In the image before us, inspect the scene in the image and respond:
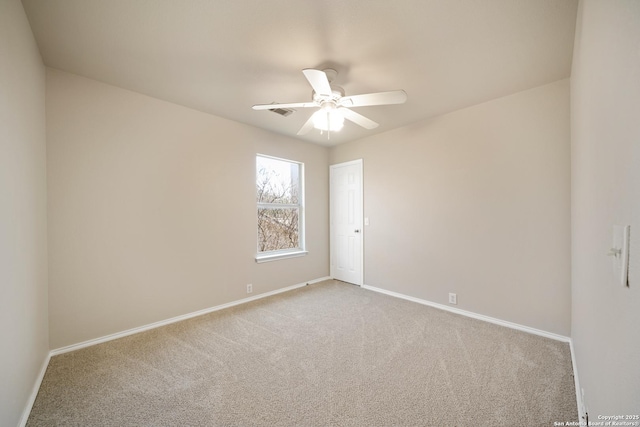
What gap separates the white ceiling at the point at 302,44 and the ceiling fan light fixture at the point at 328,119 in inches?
13.8

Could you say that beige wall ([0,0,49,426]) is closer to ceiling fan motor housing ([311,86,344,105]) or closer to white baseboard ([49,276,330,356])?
white baseboard ([49,276,330,356])

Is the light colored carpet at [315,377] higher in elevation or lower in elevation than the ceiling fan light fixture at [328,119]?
lower

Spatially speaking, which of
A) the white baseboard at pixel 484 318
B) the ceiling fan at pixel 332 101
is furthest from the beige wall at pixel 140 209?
the white baseboard at pixel 484 318

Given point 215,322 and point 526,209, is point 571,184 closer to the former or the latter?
point 526,209

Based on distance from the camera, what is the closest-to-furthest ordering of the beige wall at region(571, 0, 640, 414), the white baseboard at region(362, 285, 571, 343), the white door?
the beige wall at region(571, 0, 640, 414) → the white baseboard at region(362, 285, 571, 343) → the white door

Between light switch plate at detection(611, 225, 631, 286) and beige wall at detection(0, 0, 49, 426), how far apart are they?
256cm

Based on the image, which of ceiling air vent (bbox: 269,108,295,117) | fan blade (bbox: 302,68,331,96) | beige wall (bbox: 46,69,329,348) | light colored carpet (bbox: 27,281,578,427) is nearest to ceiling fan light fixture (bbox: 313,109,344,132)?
fan blade (bbox: 302,68,331,96)

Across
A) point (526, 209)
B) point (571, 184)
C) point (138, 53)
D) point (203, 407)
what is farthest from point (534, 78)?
point (203, 407)

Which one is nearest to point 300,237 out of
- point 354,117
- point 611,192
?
point 354,117

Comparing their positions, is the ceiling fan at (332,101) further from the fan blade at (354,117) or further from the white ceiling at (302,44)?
the white ceiling at (302,44)

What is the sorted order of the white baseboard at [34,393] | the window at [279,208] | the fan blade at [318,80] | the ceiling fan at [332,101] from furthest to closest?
1. the window at [279,208]
2. the ceiling fan at [332,101]
3. the fan blade at [318,80]
4. the white baseboard at [34,393]

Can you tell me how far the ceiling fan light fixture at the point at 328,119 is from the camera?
230 cm

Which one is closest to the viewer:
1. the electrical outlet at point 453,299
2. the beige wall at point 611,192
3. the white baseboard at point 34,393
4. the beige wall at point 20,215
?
the beige wall at point 611,192

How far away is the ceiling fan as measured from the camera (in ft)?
6.21
